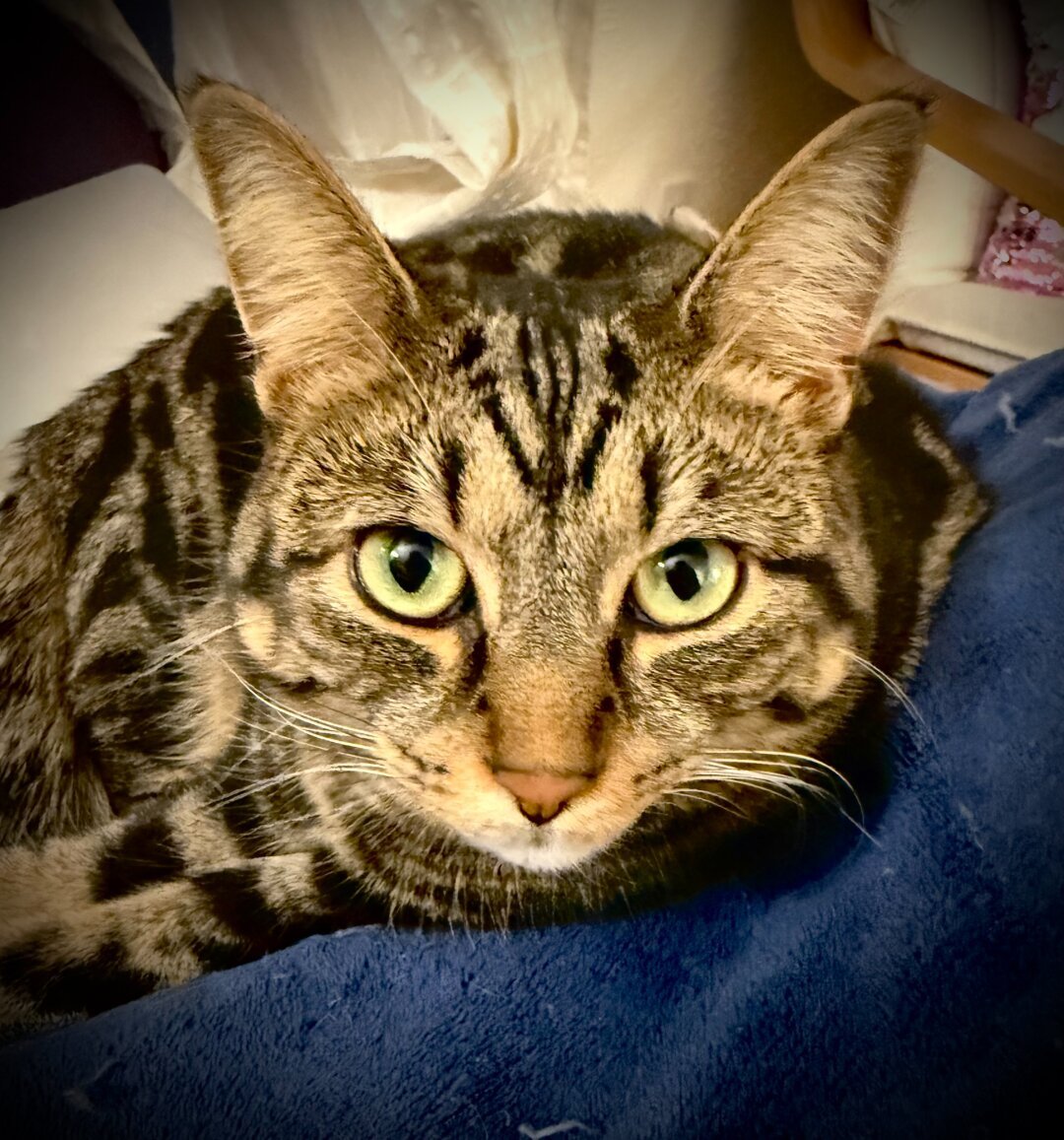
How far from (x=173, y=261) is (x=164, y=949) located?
52 centimetres

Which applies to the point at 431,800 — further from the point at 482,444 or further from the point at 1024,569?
the point at 1024,569

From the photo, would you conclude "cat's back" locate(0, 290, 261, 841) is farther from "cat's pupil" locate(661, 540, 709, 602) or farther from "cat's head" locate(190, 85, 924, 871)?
"cat's pupil" locate(661, 540, 709, 602)

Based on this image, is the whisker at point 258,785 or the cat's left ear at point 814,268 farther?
the whisker at point 258,785

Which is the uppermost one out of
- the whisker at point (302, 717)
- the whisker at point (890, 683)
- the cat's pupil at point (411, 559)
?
the cat's pupil at point (411, 559)

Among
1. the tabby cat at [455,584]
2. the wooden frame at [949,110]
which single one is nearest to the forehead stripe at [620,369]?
the tabby cat at [455,584]

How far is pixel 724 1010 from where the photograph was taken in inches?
18.3

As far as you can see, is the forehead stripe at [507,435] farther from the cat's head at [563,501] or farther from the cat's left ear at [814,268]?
the cat's left ear at [814,268]

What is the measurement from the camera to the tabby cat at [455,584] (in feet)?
1.48

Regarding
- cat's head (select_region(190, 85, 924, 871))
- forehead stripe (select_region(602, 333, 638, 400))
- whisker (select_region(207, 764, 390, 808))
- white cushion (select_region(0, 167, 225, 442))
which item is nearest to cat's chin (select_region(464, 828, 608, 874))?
cat's head (select_region(190, 85, 924, 871))

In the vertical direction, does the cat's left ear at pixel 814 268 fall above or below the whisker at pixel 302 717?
above

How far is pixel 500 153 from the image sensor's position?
26.3 inches

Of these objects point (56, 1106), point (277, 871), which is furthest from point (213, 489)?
point (56, 1106)

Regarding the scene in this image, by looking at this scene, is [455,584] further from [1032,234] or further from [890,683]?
[1032,234]

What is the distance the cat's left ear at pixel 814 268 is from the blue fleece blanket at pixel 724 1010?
21 cm
